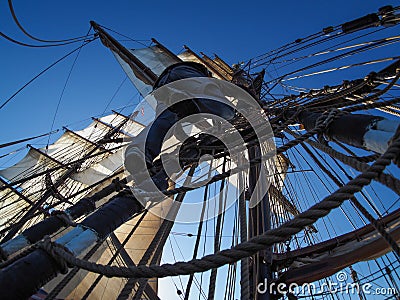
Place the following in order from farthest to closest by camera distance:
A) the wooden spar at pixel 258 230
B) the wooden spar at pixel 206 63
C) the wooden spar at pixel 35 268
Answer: the wooden spar at pixel 206 63 → the wooden spar at pixel 258 230 → the wooden spar at pixel 35 268

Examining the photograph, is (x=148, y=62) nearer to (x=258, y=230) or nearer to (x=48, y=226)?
(x=258, y=230)

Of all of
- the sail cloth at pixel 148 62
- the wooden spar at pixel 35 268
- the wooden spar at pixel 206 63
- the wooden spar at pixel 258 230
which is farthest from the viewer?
the wooden spar at pixel 206 63

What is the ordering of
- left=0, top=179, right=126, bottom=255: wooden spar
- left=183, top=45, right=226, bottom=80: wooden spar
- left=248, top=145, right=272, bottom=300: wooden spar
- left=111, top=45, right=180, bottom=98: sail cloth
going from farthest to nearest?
left=183, top=45, right=226, bottom=80: wooden spar
left=111, top=45, right=180, bottom=98: sail cloth
left=248, top=145, right=272, bottom=300: wooden spar
left=0, top=179, right=126, bottom=255: wooden spar

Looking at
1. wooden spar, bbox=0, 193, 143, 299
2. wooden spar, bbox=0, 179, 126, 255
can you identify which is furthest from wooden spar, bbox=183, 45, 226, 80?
wooden spar, bbox=0, 193, 143, 299

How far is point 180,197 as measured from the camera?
3932 mm

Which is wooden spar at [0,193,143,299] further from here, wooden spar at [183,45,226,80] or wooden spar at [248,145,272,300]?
wooden spar at [183,45,226,80]

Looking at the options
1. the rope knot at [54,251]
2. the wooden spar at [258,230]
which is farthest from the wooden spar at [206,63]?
the rope knot at [54,251]

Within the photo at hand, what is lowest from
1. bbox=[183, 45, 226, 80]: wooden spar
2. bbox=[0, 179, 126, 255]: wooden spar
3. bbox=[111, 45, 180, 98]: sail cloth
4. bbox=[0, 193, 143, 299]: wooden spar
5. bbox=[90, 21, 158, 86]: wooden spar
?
bbox=[0, 193, 143, 299]: wooden spar

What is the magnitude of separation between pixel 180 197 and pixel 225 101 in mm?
1534

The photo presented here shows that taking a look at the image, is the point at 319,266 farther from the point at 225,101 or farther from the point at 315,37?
the point at 315,37

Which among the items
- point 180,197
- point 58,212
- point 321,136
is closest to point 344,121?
point 321,136

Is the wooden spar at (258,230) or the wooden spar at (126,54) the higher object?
the wooden spar at (126,54)

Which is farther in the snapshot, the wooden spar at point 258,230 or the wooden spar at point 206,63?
the wooden spar at point 206,63

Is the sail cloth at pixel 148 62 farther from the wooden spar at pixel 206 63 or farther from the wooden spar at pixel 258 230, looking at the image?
the wooden spar at pixel 258 230
